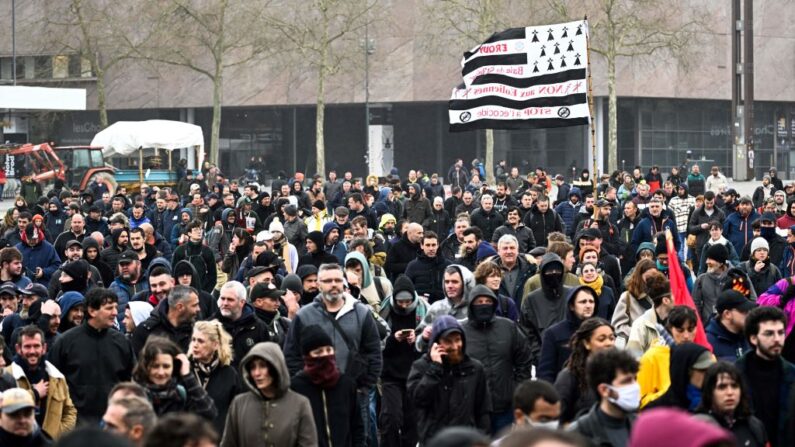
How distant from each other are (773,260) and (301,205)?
10.2m

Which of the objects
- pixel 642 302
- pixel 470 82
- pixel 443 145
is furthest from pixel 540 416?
pixel 443 145

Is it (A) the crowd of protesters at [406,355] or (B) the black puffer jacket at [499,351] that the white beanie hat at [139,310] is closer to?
(A) the crowd of protesters at [406,355]

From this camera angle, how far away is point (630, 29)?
171ft

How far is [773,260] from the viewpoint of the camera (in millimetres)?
16984

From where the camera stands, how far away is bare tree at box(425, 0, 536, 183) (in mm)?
52156

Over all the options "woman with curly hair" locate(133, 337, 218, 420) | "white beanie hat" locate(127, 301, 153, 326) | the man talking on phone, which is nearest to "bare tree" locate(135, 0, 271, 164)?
"white beanie hat" locate(127, 301, 153, 326)

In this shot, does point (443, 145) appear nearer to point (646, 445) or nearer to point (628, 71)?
point (628, 71)

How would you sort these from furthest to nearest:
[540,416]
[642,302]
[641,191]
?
1. [641,191]
2. [642,302]
3. [540,416]

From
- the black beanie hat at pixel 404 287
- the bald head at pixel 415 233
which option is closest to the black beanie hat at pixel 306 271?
the black beanie hat at pixel 404 287

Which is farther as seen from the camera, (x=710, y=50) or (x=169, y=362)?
(x=710, y=50)

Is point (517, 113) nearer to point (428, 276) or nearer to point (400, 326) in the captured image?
point (428, 276)

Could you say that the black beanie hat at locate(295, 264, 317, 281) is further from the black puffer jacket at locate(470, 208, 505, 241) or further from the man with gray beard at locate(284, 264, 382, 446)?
the black puffer jacket at locate(470, 208, 505, 241)

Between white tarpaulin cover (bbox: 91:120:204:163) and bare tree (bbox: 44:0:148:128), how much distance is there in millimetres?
10570

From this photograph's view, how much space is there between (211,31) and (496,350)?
47.6 metres
